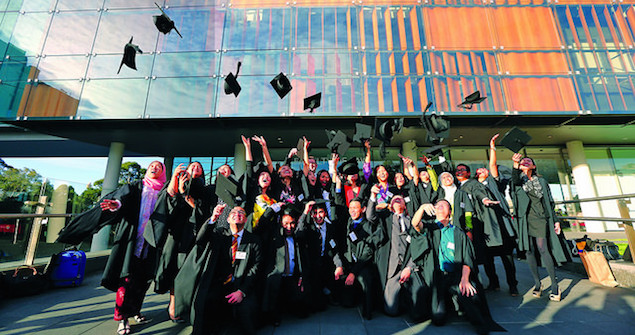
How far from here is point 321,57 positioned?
11086mm

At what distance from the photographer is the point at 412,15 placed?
37.2 feet

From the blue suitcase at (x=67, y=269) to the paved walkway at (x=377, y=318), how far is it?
54 centimetres

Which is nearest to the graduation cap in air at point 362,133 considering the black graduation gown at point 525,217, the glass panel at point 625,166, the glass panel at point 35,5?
the black graduation gown at point 525,217

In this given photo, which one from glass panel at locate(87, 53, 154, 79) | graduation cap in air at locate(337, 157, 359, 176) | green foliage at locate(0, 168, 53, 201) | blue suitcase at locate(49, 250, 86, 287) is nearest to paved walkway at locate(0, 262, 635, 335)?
blue suitcase at locate(49, 250, 86, 287)

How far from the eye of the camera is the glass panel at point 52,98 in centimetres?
980

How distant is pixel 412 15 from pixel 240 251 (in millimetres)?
12954

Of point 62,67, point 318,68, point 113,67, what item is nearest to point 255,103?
point 318,68

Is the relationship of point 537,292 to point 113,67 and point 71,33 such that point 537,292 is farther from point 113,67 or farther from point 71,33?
point 71,33

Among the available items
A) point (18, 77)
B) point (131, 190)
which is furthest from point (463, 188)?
point (18, 77)

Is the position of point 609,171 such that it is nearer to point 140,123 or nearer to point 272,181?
point 272,181

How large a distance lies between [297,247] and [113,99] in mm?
11453

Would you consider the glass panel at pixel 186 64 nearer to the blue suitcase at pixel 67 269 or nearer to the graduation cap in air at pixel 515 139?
the blue suitcase at pixel 67 269

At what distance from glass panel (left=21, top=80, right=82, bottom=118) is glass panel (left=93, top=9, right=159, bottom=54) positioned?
6.86 ft

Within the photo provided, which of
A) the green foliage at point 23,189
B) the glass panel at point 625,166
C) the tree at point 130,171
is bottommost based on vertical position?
the green foliage at point 23,189
